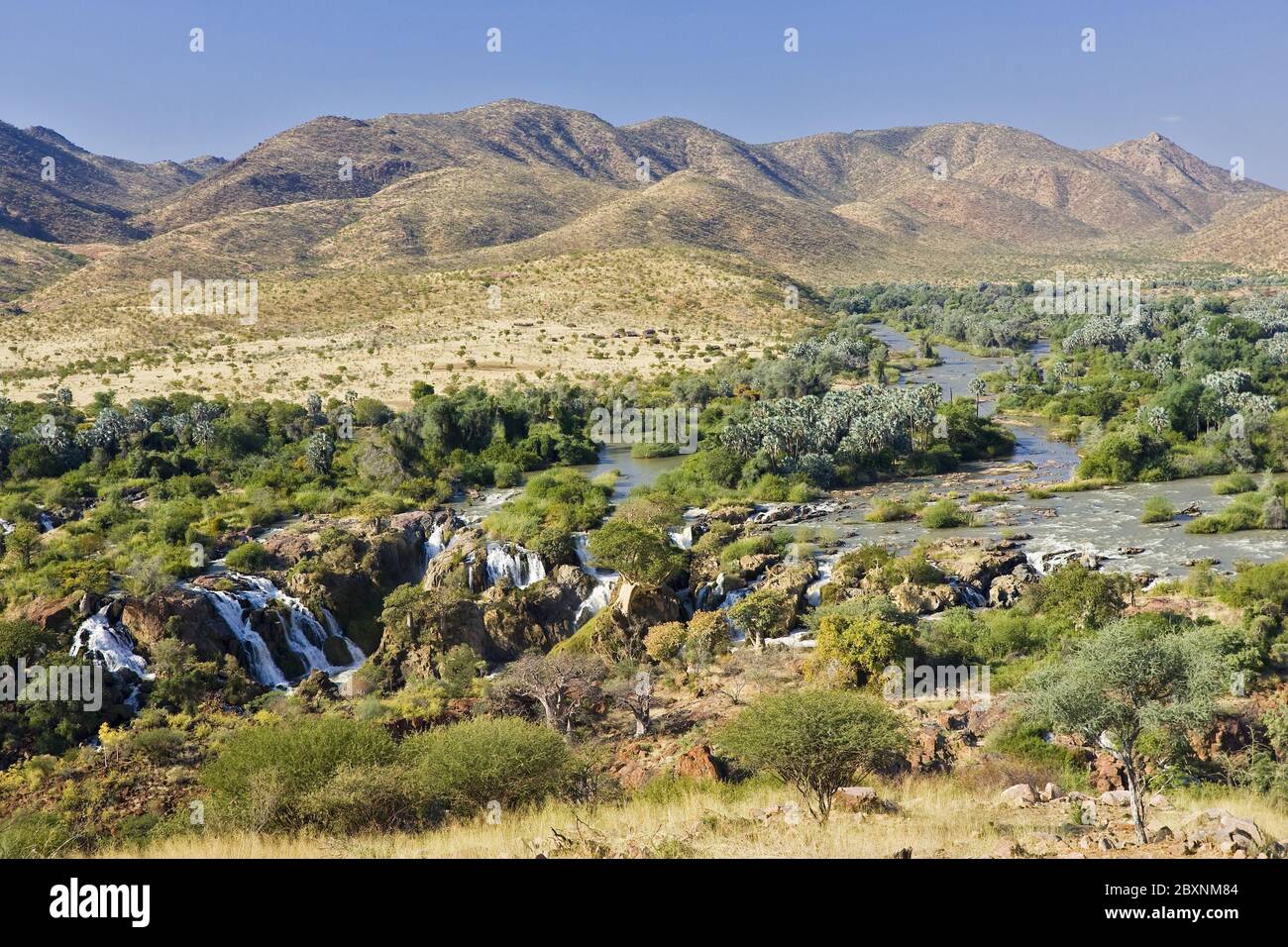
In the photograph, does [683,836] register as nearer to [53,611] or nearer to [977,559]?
[53,611]

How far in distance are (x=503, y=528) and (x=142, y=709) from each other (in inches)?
603

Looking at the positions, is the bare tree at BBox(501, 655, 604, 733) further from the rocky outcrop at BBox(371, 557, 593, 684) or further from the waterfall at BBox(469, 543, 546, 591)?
the waterfall at BBox(469, 543, 546, 591)

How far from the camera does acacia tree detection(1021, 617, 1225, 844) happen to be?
49.0 ft

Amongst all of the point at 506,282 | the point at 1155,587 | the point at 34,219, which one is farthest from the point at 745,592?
the point at 34,219

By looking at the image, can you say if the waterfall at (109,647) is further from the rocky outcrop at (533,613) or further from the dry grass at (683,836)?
the dry grass at (683,836)

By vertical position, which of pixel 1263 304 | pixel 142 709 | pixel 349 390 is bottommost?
pixel 142 709

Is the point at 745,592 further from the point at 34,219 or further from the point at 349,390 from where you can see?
the point at 34,219

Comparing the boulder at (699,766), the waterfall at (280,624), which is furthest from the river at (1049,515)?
the boulder at (699,766)

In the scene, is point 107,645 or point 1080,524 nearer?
point 107,645

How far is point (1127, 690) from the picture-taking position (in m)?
15.4

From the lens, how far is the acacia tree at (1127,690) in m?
14.9

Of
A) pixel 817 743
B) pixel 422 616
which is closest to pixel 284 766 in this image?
pixel 817 743

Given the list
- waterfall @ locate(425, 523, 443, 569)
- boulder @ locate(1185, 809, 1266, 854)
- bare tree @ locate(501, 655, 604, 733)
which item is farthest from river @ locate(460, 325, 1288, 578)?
boulder @ locate(1185, 809, 1266, 854)
